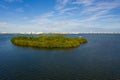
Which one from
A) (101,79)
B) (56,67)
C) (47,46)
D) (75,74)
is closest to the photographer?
(101,79)

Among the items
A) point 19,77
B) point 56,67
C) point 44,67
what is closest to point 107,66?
point 56,67

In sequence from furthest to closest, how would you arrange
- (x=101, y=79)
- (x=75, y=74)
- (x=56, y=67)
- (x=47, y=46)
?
1. (x=47, y=46)
2. (x=56, y=67)
3. (x=75, y=74)
4. (x=101, y=79)

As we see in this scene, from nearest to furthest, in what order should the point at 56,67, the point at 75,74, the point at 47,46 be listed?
the point at 75,74
the point at 56,67
the point at 47,46

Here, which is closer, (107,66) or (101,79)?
(101,79)

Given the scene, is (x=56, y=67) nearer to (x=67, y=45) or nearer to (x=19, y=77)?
(x=19, y=77)

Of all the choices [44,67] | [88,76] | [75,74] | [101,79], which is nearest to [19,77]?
[44,67]

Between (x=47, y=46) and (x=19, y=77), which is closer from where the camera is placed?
(x=19, y=77)

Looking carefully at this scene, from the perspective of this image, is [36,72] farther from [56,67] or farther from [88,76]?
[88,76]
